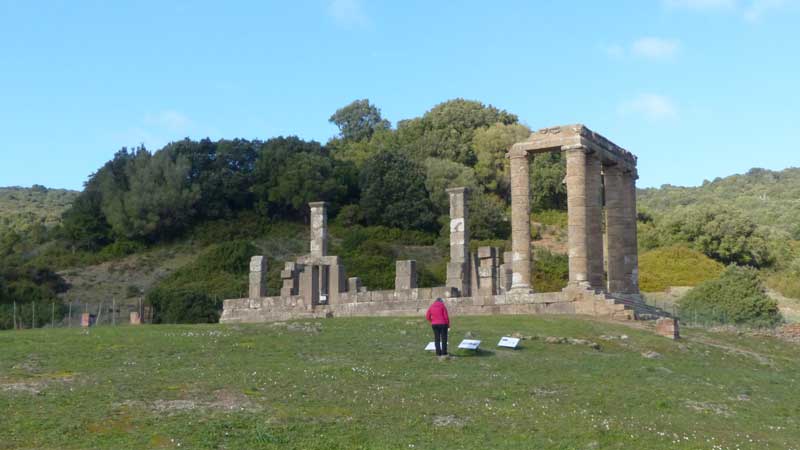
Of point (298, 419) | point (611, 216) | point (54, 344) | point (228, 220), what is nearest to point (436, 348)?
point (298, 419)

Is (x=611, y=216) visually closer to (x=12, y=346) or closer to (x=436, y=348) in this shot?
(x=436, y=348)

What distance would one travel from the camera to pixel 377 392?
20.7 m

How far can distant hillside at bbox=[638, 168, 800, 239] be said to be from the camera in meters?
98.9

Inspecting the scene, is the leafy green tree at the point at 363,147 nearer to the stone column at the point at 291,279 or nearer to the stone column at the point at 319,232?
the stone column at the point at 319,232

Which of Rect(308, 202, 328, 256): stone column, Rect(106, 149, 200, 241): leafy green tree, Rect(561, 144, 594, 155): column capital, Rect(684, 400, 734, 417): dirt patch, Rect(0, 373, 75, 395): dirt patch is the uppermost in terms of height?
Rect(106, 149, 200, 241): leafy green tree

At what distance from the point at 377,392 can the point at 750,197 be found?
106 m

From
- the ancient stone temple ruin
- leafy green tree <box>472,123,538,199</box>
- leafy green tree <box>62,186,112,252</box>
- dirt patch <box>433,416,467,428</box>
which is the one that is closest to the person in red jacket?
dirt patch <box>433,416,467,428</box>

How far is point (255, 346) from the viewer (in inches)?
1064

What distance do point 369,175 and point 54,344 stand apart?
189 feet

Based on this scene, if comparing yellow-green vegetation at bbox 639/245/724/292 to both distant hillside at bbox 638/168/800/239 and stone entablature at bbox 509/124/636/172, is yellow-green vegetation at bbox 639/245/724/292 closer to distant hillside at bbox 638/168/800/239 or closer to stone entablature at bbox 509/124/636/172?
distant hillside at bbox 638/168/800/239

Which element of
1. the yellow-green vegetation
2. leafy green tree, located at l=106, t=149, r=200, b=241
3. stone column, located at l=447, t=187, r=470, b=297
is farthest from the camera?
leafy green tree, located at l=106, t=149, r=200, b=241

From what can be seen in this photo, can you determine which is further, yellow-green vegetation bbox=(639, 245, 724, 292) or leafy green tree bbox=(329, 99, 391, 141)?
leafy green tree bbox=(329, 99, 391, 141)

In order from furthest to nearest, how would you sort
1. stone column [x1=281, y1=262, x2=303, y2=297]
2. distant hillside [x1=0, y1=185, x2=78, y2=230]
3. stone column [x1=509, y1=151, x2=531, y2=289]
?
distant hillside [x1=0, y1=185, x2=78, y2=230] → stone column [x1=281, y1=262, x2=303, y2=297] → stone column [x1=509, y1=151, x2=531, y2=289]

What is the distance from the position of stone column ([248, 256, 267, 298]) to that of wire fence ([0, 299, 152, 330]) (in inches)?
202
